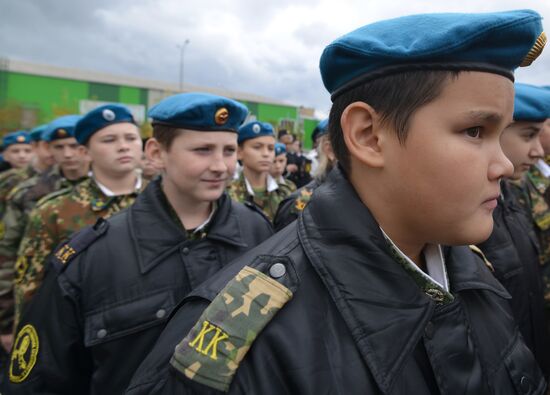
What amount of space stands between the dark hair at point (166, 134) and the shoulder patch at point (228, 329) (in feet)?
4.81

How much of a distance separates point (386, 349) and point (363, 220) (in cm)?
33

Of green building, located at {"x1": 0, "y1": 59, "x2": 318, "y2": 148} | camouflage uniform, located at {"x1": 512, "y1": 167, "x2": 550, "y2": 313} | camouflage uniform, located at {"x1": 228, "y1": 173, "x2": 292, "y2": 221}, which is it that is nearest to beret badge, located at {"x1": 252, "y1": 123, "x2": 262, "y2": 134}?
camouflage uniform, located at {"x1": 228, "y1": 173, "x2": 292, "y2": 221}

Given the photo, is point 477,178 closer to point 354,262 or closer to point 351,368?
point 354,262

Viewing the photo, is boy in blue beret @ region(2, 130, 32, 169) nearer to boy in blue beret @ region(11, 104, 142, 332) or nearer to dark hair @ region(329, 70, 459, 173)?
boy in blue beret @ region(11, 104, 142, 332)

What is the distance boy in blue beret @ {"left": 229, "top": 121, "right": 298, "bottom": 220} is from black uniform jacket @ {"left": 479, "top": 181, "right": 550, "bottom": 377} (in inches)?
138

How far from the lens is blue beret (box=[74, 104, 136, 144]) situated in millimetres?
3367

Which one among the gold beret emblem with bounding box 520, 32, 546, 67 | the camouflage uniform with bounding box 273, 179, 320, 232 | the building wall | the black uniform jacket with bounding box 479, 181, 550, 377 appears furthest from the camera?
the building wall

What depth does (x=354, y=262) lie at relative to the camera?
3.56ft

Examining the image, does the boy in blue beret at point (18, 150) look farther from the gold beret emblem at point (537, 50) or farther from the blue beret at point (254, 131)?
the gold beret emblem at point (537, 50)

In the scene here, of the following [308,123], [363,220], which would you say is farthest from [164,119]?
[308,123]

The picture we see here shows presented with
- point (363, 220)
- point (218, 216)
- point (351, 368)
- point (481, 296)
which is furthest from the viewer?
point (218, 216)

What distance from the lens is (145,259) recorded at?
1988 mm

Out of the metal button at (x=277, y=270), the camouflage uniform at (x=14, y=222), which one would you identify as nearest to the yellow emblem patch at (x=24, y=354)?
the metal button at (x=277, y=270)

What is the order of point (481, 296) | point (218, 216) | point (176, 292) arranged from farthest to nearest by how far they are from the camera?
point (218, 216) → point (176, 292) → point (481, 296)
